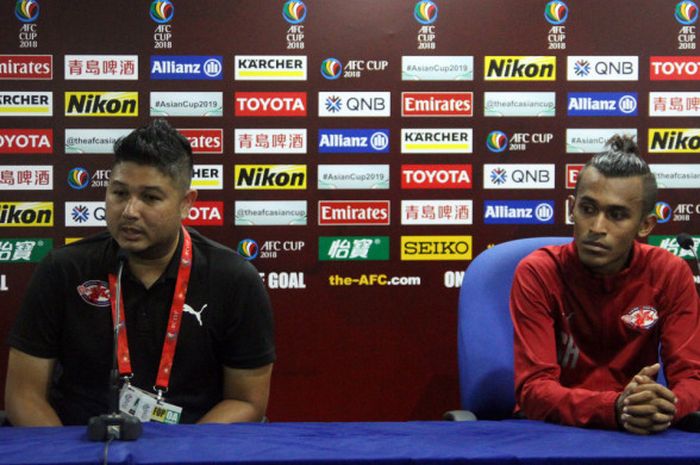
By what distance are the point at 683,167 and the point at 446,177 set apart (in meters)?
1.04

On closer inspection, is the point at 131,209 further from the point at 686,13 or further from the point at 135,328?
the point at 686,13

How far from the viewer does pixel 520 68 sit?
3104 mm

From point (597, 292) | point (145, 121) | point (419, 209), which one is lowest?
point (597, 292)

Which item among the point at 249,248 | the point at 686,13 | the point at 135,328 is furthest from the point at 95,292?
the point at 686,13

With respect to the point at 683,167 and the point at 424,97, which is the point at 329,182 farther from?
the point at 683,167

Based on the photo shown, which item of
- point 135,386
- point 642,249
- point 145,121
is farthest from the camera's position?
point 145,121

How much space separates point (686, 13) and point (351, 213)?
1.69 meters

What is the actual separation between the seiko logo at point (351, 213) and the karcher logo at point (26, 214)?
1.14 meters

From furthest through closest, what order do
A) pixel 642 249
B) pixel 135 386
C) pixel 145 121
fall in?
pixel 145 121 < pixel 642 249 < pixel 135 386

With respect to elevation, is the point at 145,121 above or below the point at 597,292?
above

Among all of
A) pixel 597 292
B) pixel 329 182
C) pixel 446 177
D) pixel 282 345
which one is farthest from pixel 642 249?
pixel 282 345

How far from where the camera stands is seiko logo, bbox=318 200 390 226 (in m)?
3.08

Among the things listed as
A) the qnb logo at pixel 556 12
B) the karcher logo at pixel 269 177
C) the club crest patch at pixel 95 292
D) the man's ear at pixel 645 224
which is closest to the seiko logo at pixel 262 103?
the karcher logo at pixel 269 177

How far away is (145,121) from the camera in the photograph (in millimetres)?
3051
